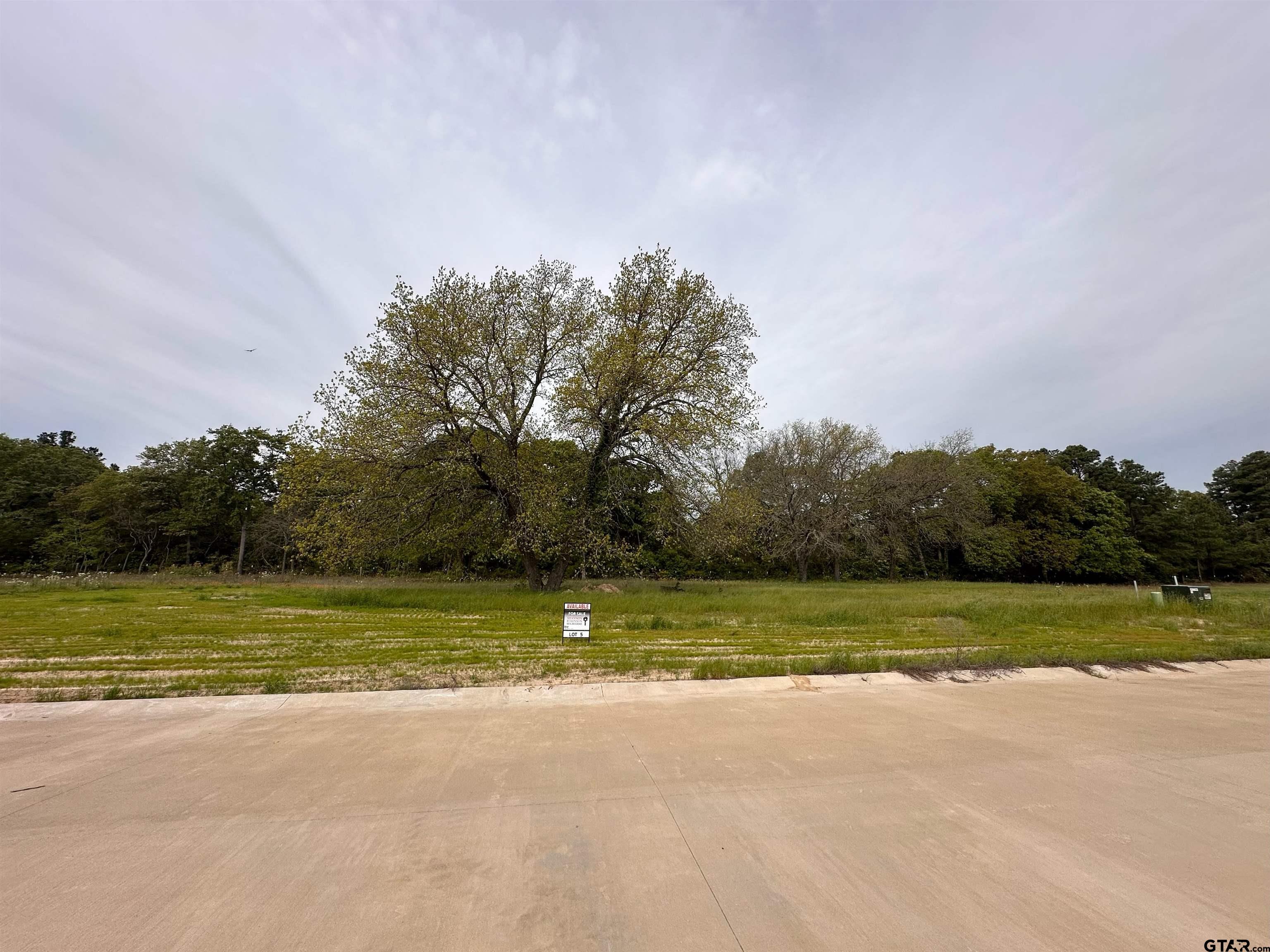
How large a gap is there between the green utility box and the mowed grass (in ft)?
1.45

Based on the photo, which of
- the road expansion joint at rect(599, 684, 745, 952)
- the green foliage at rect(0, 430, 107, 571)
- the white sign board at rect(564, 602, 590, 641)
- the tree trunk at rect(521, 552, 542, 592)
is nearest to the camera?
the road expansion joint at rect(599, 684, 745, 952)

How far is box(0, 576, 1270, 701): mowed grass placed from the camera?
7.32 m

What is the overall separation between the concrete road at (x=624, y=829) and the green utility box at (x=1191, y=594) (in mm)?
16485

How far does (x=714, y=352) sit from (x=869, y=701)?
17.1 metres

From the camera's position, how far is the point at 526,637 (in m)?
11.0

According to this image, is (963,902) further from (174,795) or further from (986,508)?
(986,508)

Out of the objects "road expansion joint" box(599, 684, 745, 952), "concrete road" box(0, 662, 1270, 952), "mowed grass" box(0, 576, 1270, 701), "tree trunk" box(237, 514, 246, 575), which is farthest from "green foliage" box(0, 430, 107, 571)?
"road expansion joint" box(599, 684, 745, 952)

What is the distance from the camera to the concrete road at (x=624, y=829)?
2496 millimetres

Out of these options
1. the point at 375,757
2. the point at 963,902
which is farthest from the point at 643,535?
the point at 963,902

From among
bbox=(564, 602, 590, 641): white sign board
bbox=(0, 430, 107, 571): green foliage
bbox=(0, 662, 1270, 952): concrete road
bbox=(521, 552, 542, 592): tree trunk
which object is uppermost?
bbox=(0, 430, 107, 571): green foliage

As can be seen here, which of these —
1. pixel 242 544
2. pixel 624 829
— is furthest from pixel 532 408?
pixel 242 544

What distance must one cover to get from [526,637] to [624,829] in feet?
26.3

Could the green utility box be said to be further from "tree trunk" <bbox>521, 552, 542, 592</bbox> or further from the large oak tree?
"tree trunk" <bbox>521, 552, 542, 592</bbox>

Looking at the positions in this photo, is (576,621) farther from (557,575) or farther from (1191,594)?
(1191,594)
